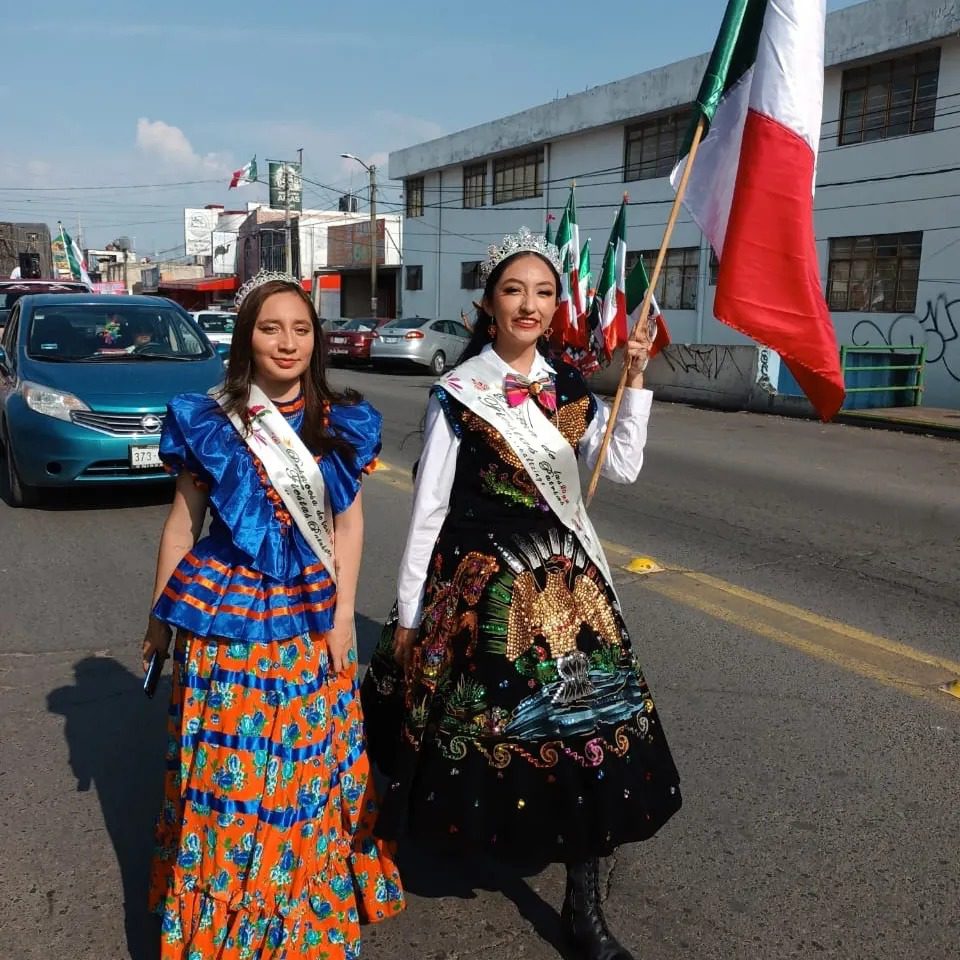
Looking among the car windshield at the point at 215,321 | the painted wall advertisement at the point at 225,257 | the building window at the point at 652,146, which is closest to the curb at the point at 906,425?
the building window at the point at 652,146

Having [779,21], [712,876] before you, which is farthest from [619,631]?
[779,21]

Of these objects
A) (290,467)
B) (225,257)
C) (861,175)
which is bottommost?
(290,467)

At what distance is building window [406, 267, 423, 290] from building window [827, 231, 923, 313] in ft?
57.3

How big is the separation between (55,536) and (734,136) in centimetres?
545

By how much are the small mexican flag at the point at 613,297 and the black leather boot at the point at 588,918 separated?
13.1m

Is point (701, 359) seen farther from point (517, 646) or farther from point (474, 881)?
point (517, 646)

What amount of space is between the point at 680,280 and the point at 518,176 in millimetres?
8217

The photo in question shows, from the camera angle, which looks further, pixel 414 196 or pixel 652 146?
pixel 414 196

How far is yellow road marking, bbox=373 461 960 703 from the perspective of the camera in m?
4.34

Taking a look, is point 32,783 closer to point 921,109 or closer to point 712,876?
point 712,876

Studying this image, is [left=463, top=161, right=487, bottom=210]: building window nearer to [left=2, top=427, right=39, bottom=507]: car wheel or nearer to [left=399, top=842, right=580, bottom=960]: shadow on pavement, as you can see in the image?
[left=2, top=427, right=39, bottom=507]: car wheel

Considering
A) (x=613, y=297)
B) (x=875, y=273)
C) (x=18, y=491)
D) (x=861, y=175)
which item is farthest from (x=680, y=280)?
(x=18, y=491)

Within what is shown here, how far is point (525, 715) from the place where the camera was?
2418mm

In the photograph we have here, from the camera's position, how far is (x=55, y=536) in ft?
22.5
